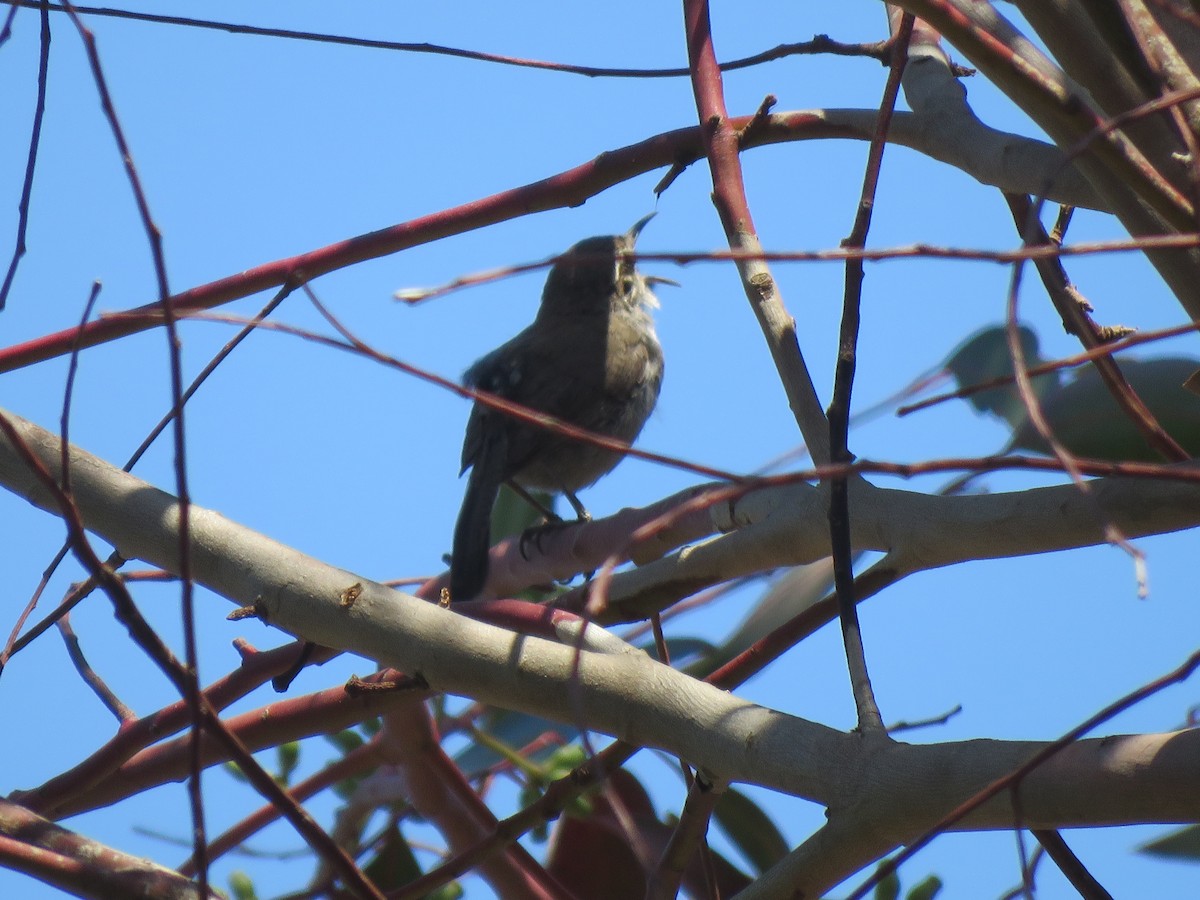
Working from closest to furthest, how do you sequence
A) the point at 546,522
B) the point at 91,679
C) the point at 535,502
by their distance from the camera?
the point at 91,679 → the point at 546,522 → the point at 535,502

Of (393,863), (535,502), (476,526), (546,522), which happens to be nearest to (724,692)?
(393,863)

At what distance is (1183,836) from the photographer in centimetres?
278

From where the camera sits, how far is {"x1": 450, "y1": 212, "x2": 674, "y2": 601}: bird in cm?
436

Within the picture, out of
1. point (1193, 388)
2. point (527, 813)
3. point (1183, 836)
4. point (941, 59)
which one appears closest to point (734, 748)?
point (527, 813)

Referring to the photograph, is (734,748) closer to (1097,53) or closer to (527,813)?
(527,813)

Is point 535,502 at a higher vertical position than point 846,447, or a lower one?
higher

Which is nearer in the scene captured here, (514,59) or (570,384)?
(514,59)

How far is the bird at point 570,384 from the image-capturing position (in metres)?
4.36

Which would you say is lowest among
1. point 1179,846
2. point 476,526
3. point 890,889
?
point 1179,846

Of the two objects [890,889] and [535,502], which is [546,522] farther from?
[890,889]

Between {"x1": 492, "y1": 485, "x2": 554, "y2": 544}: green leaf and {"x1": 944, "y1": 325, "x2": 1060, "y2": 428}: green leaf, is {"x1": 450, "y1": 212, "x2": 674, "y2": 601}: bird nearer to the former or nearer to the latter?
{"x1": 492, "y1": 485, "x2": 554, "y2": 544}: green leaf

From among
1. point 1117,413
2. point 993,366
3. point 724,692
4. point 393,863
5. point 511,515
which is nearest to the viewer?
point 724,692

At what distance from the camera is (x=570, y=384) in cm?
468

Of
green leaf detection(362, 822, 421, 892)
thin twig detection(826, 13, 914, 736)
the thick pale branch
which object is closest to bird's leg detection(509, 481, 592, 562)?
green leaf detection(362, 822, 421, 892)
